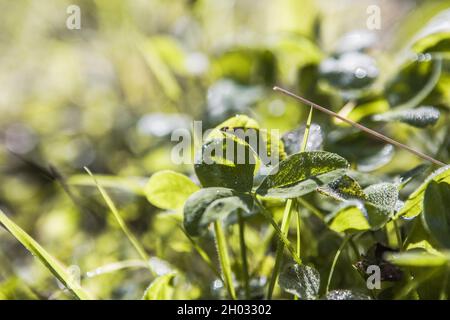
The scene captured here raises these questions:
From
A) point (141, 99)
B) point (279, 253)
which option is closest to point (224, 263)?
point (279, 253)

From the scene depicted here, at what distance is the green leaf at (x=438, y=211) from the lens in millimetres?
428

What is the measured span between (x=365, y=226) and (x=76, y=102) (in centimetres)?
101

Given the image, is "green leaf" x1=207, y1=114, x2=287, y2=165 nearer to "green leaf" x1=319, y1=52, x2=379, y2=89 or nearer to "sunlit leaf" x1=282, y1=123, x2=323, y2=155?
"sunlit leaf" x1=282, y1=123, x2=323, y2=155

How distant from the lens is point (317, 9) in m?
1.01

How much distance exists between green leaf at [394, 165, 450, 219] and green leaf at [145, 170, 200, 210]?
0.21 m

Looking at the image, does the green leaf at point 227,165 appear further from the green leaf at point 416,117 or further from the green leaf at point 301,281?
the green leaf at point 416,117

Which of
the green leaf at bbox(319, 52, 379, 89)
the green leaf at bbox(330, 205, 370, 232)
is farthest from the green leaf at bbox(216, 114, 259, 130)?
the green leaf at bbox(319, 52, 379, 89)

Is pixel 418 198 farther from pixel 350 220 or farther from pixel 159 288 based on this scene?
pixel 159 288

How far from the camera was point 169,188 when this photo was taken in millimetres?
542

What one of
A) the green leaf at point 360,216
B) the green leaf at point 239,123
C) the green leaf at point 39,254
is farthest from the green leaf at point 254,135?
the green leaf at point 39,254

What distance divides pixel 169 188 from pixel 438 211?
0.26 meters

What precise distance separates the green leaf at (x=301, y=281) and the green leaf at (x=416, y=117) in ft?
0.73
